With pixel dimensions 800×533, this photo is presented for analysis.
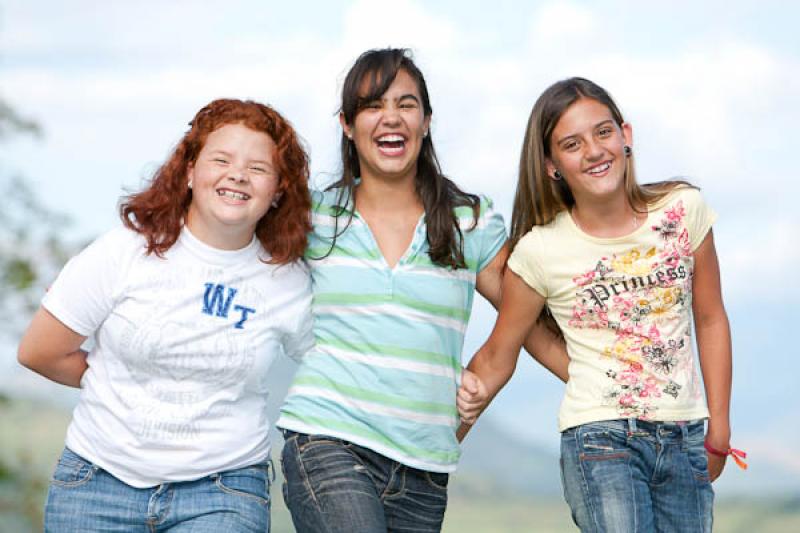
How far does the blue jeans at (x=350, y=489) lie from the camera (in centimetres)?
349

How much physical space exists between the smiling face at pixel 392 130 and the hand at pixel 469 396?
749 millimetres

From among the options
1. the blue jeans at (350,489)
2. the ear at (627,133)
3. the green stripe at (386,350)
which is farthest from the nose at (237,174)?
the ear at (627,133)

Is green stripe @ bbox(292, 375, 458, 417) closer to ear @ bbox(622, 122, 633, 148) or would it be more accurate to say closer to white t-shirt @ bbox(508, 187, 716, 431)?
white t-shirt @ bbox(508, 187, 716, 431)

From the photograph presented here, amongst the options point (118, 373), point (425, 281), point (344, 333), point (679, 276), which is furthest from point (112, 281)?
point (679, 276)

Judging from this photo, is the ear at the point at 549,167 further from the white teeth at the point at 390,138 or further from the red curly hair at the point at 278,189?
the red curly hair at the point at 278,189

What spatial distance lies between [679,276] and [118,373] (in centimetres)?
189

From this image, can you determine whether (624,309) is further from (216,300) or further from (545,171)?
(216,300)

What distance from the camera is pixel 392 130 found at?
378 centimetres

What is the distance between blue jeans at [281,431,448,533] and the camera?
349 centimetres

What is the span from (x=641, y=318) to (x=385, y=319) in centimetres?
86

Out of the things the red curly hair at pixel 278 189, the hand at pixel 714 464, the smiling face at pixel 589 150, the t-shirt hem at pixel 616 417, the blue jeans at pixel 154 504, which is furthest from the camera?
the hand at pixel 714 464

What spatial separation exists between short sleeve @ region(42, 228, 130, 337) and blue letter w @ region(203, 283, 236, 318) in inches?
11.1

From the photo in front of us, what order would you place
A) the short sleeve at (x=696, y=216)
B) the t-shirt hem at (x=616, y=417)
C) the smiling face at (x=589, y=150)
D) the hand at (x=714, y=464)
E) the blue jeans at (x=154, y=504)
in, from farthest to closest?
the hand at (x=714, y=464) → the short sleeve at (x=696, y=216) → the smiling face at (x=589, y=150) → the t-shirt hem at (x=616, y=417) → the blue jeans at (x=154, y=504)

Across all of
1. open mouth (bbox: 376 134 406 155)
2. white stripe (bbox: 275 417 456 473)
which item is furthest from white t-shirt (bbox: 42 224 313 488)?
open mouth (bbox: 376 134 406 155)
